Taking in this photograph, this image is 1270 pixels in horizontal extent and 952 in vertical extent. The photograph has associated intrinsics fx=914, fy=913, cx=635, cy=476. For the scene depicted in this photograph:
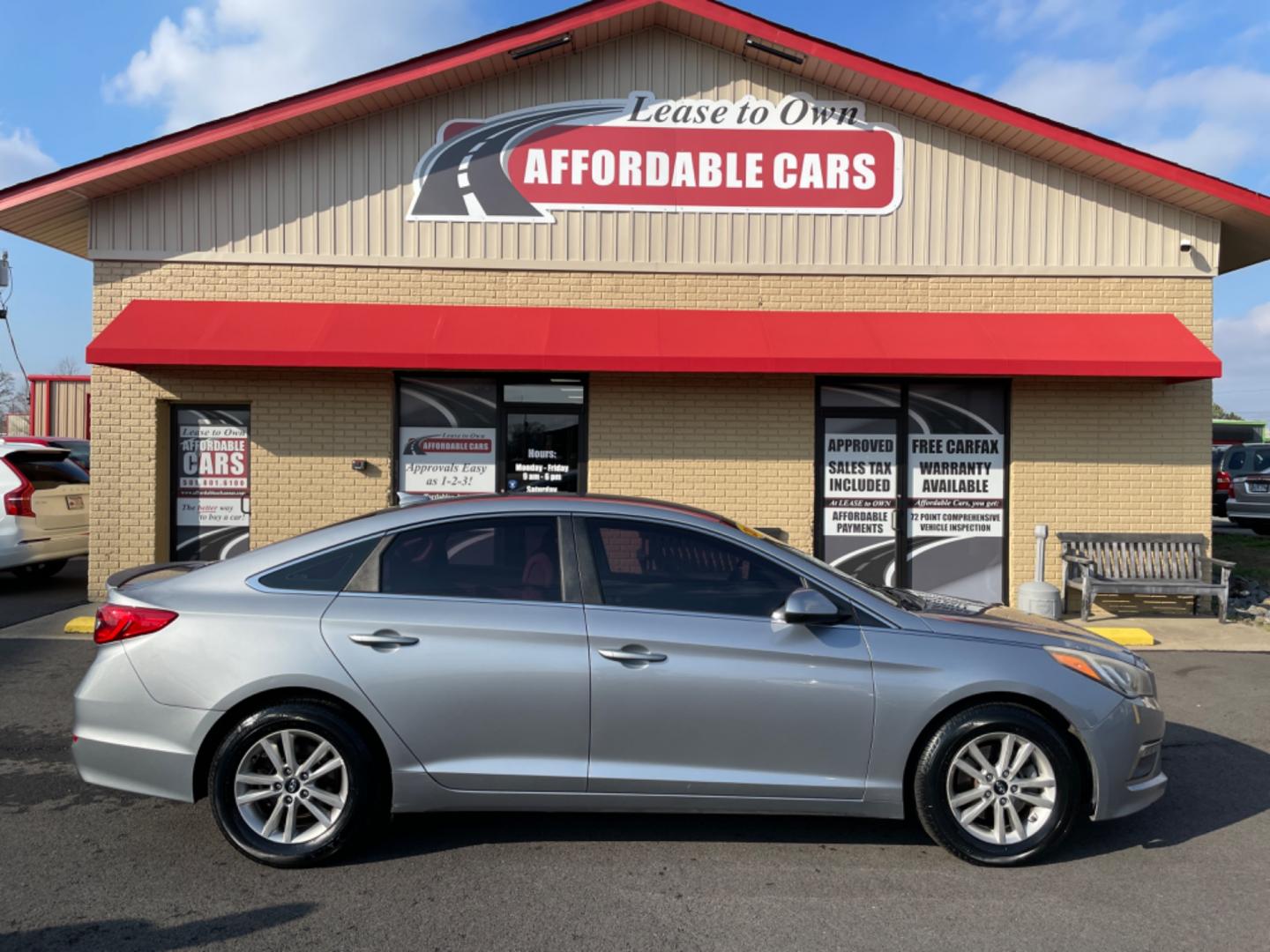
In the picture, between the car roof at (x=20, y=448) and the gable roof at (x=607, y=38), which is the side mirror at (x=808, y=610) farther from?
the car roof at (x=20, y=448)

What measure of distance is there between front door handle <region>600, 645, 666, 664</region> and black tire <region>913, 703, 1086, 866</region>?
1231mm

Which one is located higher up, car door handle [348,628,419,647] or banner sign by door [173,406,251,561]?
banner sign by door [173,406,251,561]

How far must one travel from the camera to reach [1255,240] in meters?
10.7

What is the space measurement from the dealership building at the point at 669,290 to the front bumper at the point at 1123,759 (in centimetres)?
606

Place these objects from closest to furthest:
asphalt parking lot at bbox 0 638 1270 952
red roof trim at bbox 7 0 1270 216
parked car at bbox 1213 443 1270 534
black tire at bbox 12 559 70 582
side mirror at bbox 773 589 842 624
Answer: asphalt parking lot at bbox 0 638 1270 952, side mirror at bbox 773 589 842 624, red roof trim at bbox 7 0 1270 216, black tire at bbox 12 559 70 582, parked car at bbox 1213 443 1270 534

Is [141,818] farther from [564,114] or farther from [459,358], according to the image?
[564,114]

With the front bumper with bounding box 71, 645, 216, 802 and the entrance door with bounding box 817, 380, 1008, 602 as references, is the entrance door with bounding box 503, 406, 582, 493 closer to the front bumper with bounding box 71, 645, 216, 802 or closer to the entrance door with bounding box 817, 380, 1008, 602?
the entrance door with bounding box 817, 380, 1008, 602

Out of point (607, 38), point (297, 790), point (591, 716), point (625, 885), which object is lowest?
point (625, 885)

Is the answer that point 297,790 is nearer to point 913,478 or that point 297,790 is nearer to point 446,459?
point 446,459

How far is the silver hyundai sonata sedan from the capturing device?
3.84 m

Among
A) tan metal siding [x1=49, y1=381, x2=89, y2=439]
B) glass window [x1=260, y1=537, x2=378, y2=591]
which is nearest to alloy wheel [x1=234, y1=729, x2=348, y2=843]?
glass window [x1=260, y1=537, x2=378, y2=591]

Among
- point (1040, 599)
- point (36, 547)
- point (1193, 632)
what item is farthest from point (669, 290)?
point (36, 547)

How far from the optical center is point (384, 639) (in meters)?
3.88

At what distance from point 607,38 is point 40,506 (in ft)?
27.6
